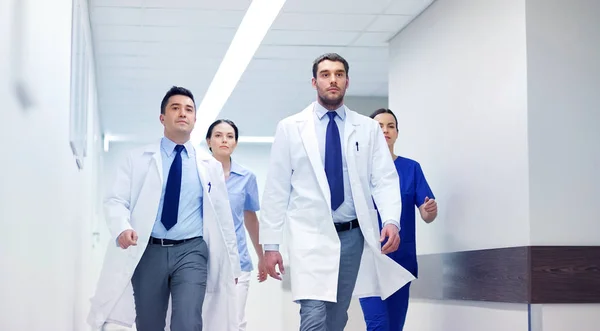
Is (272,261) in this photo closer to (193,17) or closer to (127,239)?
(127,239)

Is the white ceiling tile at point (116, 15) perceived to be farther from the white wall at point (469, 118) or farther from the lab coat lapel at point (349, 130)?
the lab coat lapel at point (349, 130)

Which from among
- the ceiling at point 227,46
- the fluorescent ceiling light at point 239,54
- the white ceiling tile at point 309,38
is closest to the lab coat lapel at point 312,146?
the fluorescent ceiling light at point 239,54

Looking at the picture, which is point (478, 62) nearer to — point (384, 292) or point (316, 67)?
point (316, 67)

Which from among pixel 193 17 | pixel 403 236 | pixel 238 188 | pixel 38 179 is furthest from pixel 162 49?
pixel 38 179

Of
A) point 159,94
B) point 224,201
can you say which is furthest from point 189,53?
point 224,201

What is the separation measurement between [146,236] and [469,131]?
2.41m

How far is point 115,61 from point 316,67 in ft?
16.1

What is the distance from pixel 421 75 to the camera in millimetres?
6785

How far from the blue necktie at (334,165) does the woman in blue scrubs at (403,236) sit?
1.06m

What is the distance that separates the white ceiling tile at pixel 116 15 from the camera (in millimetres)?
6953

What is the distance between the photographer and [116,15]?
7117 millimetres

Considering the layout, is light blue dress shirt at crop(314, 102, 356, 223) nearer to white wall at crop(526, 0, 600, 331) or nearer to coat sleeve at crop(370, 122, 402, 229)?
coat sleeve at crop(370, 122, 402, 229)

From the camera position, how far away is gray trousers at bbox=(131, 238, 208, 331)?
4082mm

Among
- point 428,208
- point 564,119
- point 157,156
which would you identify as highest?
point 564,119
